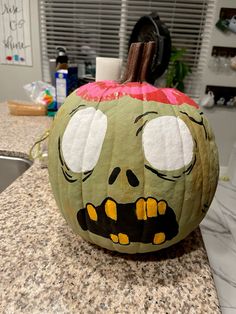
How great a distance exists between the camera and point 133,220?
34 centimetres

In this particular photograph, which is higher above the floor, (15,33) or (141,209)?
(15,33)

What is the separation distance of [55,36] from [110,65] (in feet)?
5.38

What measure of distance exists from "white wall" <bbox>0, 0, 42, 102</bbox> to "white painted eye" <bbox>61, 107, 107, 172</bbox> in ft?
6.76

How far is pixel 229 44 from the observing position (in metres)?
1.94

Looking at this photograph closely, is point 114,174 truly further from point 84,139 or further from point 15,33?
point 15,33

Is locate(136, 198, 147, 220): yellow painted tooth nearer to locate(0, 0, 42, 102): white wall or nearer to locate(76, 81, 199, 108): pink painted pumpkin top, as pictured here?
locate(76, 81, 199, 108): pink painted pumpkin top

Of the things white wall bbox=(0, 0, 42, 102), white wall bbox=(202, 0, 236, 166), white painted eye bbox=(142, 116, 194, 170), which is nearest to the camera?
white painted eye bbox=(142, 116, 194, 170)

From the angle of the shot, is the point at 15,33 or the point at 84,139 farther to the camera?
the point at 15,33

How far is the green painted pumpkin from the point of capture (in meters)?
0.33

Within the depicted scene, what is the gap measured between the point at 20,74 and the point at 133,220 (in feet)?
7.37

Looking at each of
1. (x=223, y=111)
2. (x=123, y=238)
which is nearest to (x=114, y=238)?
(x=123, y=238)

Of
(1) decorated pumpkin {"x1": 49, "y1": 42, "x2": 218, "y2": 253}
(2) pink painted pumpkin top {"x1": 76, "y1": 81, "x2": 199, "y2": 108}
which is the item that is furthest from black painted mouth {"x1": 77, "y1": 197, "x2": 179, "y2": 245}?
(2) pink painted pumpkin top {"x1": 76, "y1": 81, "x2": 199, "y2": 108}

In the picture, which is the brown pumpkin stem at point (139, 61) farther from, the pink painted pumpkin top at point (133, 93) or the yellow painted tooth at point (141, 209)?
the yellow painted tooth at point (141, 209)

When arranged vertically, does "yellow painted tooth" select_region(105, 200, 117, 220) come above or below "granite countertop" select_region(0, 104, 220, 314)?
above
